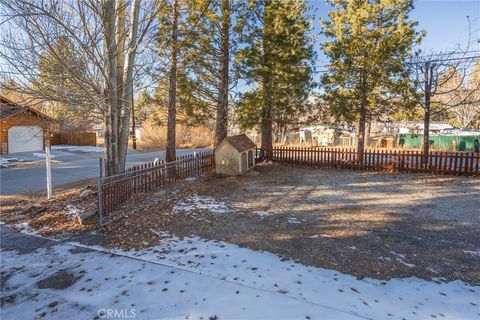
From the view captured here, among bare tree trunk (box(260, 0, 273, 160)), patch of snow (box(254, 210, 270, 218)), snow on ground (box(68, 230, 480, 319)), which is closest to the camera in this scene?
snow on ground (box(68, 230, 480, 319))

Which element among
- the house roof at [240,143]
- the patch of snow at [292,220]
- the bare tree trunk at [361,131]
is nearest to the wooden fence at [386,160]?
the bare tree trunk at [361,131]

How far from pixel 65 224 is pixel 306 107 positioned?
1077 cm

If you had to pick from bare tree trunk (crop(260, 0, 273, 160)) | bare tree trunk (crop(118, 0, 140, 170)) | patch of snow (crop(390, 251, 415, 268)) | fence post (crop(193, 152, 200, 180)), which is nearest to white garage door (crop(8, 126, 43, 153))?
fence post (crop(193, 152, 200, 180))

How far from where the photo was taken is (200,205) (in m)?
6.93

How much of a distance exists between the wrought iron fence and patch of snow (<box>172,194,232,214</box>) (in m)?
0.83

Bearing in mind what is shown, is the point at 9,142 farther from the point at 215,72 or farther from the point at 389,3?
the point at 389,3

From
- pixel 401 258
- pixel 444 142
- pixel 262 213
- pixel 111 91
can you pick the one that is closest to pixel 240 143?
pixel 262 213

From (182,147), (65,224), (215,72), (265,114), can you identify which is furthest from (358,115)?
(182,147)

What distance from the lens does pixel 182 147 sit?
2872cm

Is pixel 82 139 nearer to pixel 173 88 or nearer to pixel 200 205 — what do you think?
pixel 173 88

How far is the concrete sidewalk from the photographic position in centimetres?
297

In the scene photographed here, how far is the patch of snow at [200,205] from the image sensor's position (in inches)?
258

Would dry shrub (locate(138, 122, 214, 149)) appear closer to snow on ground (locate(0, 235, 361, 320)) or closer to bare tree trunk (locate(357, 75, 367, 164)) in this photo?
bare tree trunk (locate(357, 75, 367, 164))

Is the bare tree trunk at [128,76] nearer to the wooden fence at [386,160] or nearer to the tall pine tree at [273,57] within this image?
the tall pine tree at [273,57]
